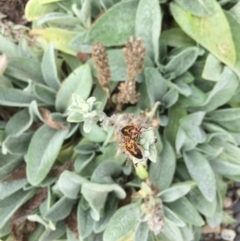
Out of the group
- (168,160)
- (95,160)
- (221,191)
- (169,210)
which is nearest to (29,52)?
(95,160)

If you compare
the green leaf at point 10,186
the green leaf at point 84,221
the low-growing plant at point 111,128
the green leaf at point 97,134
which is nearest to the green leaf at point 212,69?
the low-growing plant at point 111,128

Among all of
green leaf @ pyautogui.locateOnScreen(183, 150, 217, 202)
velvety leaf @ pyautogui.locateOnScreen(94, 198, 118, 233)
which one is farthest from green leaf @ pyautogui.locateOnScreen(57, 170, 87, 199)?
green leaf @ pyautogui.locateOnScreen(183, 150, 217, 202)

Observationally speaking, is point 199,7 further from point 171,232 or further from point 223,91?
point 171,232

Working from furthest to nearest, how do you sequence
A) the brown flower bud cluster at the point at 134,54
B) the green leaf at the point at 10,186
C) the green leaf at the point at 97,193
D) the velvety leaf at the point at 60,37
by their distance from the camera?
1. the velvety leaf at the point at 60,37
2. the green leaf at the point at 10,186
3. the green leaf at the point at 97,193
4. the brown flower bud cluster at the point at 134,54

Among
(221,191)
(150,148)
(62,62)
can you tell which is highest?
(150,148)

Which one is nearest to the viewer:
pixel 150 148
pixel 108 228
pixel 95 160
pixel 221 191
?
pixel 150 148

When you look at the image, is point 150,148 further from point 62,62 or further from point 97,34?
point 62,62

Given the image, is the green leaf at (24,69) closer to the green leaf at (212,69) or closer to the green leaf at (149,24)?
the green leaf at (149,24)

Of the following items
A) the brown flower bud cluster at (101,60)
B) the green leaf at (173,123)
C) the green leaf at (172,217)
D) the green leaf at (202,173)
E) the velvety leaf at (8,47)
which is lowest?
the green leaf at (172,217)
